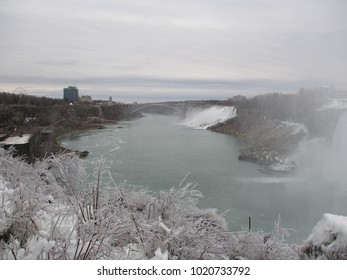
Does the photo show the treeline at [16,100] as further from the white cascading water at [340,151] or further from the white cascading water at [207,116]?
the white cascading water at [207,116]

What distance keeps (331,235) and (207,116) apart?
24340 mm

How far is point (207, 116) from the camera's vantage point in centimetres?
2653

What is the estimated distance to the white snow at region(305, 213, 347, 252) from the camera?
7.41 ft

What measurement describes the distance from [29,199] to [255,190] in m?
6.14

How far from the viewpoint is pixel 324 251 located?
7.43ft

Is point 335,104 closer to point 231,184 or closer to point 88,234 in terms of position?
point 231,184

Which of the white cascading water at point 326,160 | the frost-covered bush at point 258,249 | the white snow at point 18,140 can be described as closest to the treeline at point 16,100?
the white snow at point 18,140

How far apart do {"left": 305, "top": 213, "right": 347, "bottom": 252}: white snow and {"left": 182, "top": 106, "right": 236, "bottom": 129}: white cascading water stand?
68.1ft

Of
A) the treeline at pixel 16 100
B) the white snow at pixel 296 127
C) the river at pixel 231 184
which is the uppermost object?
the treeline at pixel 16 100

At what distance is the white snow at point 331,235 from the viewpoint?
2.26 m

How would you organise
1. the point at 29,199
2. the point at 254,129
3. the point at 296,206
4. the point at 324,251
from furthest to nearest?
1. the point at 254,129
2. the point at 296,206
3. the point at 324,251
4. the point at 29,199

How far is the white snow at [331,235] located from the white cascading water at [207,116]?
68.1 ft
